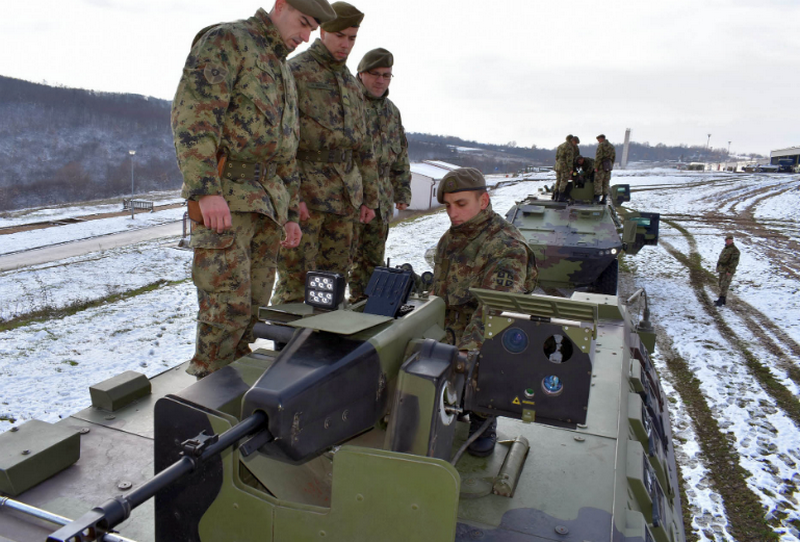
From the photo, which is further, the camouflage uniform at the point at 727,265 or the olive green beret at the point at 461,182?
the camouflage uniform at the point at 727,265

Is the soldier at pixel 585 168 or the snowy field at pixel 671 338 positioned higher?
the soldier at pixel 585 168

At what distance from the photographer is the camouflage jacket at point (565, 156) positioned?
41.1 feet

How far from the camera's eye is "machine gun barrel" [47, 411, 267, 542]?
4.46 feet

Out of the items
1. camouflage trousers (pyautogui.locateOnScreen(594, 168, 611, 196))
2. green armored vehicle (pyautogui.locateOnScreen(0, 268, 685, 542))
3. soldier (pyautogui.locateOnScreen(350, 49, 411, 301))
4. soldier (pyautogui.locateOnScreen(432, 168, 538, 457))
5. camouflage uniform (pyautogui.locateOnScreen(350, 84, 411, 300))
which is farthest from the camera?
camouflage trousers (pyautogui.locateOnScreen(594, 168, 611, 196))

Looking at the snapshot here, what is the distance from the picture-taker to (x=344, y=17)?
12.3 feet

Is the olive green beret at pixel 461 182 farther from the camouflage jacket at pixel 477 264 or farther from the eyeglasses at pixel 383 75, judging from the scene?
the eyeglasses at pixel 383 75

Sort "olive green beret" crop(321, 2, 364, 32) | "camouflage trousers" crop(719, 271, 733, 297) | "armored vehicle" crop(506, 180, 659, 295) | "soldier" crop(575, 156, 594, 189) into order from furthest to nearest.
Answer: "soldier" crop(575, 156, 594, 189)
"camouflage trousers" crop(719, 271, 733, 297)
"armored vehicle" crop(506, 180, 659, 295)
"olive green beret" crop(321, 2, 364, 32)

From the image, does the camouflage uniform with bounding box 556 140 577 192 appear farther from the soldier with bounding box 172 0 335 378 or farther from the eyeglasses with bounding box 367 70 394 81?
the soldier with bounding box 172 0 335 378

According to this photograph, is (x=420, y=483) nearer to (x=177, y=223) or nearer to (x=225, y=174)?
(x=225, y=174)

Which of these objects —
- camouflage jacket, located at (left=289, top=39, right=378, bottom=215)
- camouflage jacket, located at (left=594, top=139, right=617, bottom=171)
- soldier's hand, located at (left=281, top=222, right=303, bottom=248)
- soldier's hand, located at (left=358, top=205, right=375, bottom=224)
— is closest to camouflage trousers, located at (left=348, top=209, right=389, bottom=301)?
soldier's hand, located at (left=358, top=205, right=375, bottom=224)

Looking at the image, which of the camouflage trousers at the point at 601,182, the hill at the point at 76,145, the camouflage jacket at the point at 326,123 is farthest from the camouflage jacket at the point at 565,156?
the hill at the point at 76,145

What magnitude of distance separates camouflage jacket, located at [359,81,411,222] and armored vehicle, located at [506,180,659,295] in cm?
457

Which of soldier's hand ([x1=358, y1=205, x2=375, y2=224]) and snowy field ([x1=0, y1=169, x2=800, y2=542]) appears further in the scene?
snowy field ([x1=0, y1=169, x2=800, y2=542])

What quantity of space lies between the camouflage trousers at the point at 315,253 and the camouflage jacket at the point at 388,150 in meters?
0.44
